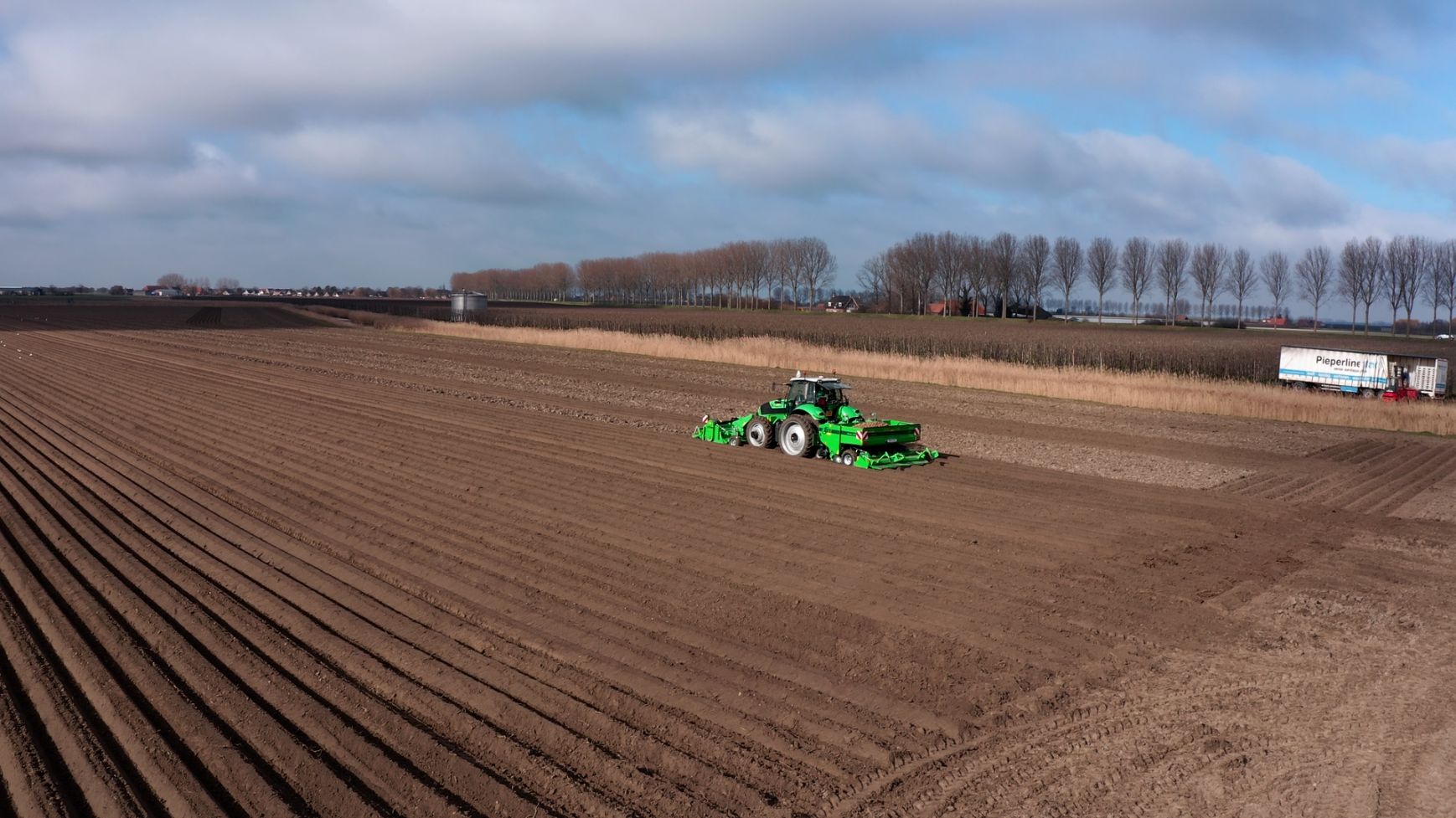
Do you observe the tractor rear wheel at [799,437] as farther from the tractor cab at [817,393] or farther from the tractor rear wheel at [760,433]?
the tractor rear wheel at [760,433]

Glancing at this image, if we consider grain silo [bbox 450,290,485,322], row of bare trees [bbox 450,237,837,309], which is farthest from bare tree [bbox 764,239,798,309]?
grain silo [bbox 450,290,485,322]

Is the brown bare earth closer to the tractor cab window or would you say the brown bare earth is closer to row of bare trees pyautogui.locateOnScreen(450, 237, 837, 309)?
the tractor cab window

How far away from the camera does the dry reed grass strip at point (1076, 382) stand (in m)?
26.9

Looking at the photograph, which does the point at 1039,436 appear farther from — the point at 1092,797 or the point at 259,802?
the point at 259,802

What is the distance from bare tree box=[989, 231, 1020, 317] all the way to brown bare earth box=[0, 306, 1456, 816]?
101798 millimetres

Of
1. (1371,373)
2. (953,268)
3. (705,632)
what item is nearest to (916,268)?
(953,268)

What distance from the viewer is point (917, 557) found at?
11641 millimetres

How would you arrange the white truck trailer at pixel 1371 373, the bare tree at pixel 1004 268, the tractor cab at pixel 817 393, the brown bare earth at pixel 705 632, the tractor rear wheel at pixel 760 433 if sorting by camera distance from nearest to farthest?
the brown bare earth at pixel 705 632 < the tractor cab at pixel 817 393 < the tractor rear wheel at pixel 760 433 < the white truck trailer at pixel 1371 373 < the bare tree at pixel 1004 268

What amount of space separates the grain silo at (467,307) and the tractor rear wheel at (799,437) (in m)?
60.9

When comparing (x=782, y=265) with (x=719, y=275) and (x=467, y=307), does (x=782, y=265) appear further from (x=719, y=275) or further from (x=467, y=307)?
(x=467, y=307)

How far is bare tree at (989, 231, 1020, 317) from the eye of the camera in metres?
118

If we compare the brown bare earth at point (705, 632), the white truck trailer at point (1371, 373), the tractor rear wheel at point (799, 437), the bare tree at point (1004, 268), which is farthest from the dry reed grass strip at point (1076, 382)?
the bare tree at point (1004, 268)

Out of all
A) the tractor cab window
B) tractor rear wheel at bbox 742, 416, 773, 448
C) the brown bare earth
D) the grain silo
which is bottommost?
the brown bare earth

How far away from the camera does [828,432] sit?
57.0 ft
